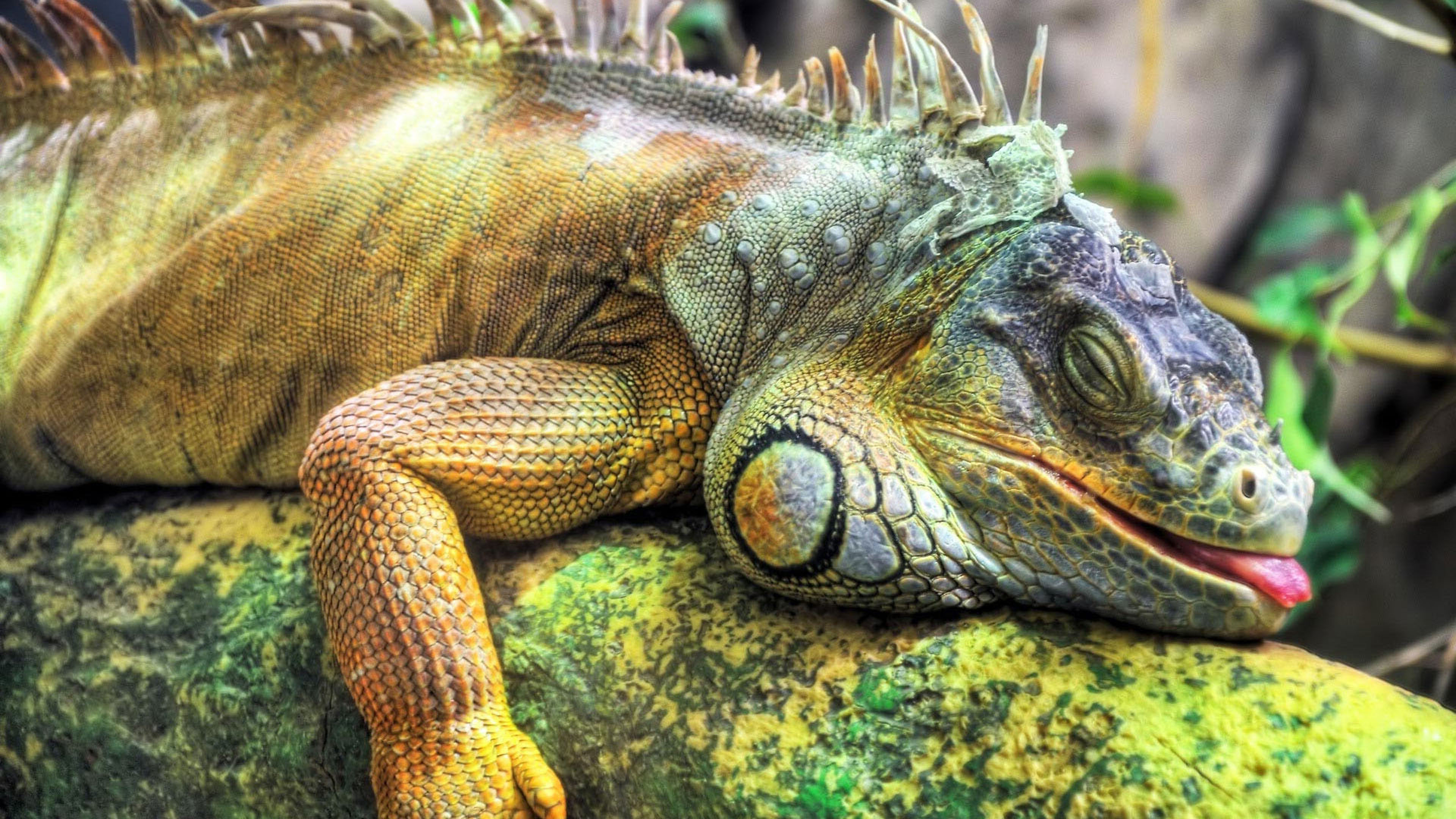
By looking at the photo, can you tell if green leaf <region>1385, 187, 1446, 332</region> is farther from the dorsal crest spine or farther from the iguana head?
the iguana head

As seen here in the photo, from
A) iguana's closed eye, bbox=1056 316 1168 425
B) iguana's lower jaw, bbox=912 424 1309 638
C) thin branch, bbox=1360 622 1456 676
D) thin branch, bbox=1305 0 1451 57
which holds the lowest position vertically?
thin branch, bbox=1360 622 1456 676

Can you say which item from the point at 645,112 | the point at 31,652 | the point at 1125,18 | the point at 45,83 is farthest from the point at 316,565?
the point at 1125,18

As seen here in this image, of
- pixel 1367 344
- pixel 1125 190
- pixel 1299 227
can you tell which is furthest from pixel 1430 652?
pixel 1299 227

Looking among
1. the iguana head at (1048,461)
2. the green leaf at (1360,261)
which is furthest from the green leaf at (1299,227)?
the iguana head at (1048,461)

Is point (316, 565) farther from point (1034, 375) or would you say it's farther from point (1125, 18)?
point (1125, 18)

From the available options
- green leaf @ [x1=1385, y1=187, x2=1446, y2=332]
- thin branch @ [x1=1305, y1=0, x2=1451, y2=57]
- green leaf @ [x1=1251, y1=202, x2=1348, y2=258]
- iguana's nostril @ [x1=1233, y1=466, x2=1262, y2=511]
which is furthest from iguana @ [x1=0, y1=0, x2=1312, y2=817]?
green leaf @ [x1=1251, y1=202, x2=1348, y2=258]

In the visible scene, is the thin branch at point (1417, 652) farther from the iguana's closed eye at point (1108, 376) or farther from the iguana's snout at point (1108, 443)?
the iguana's closed eye at point (1108, 376)

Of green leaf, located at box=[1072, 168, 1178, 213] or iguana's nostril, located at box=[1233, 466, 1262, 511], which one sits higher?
iguana's nostril, located at box=[1233, 466, 1262, 511]
